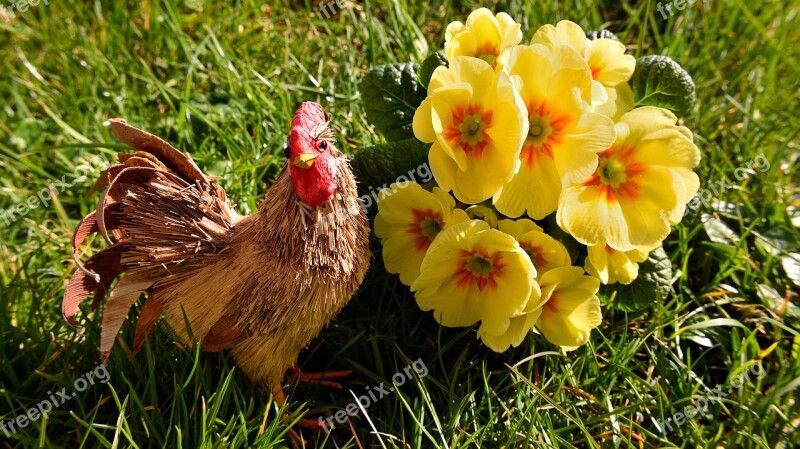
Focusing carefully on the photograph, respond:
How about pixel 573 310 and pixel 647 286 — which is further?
pixel 647 286

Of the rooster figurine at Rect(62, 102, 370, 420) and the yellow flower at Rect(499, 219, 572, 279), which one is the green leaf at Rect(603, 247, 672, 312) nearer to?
the yellow flower at Rect(499, 219, 572, 279)

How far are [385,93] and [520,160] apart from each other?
44 cm

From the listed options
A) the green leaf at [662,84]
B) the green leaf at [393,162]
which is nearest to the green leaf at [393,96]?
the green leaf at [393,162]

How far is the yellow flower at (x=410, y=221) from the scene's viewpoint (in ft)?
4.99

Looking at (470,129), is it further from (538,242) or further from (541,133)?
(538,242)

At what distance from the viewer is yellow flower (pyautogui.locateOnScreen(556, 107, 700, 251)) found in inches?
56.7

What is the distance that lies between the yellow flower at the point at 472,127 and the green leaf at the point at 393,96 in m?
0.31

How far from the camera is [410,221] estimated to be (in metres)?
1.58

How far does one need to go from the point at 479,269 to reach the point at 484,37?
20.5 inches

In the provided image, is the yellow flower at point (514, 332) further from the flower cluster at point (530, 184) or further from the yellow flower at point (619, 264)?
the yellow flower at point (619, 264)

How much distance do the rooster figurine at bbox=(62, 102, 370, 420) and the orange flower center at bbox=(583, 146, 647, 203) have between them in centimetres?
51

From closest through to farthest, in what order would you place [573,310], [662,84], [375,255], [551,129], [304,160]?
1. [304,160]
2. [551,129]
3. [573,310]
4. [662,84]
5. [375,255]

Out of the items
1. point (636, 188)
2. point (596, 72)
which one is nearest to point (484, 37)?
point (596, 72)

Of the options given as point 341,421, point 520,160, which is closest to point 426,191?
point 520,160
